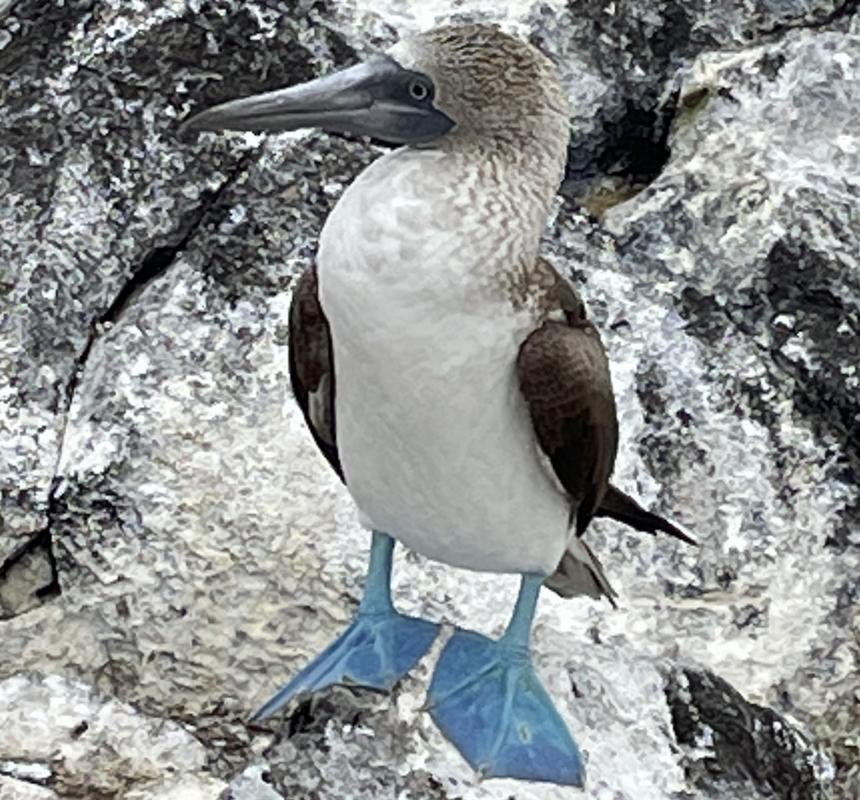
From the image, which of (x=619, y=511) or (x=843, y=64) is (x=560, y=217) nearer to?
(x=843, y=64)

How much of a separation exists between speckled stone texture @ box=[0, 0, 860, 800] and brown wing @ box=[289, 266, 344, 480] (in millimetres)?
583

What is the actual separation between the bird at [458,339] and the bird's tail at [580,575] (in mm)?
201

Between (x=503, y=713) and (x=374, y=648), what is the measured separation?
0.71 ft

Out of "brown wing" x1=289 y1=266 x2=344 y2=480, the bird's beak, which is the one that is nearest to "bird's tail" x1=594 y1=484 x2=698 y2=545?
"brown wing" x1=289 y1=266 x2=344 y2=480

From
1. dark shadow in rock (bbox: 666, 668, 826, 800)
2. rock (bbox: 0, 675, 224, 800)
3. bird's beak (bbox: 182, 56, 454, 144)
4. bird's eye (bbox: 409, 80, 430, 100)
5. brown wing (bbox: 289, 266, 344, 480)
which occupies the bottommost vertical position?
rock (bbox: 0, 675, 224, 800)

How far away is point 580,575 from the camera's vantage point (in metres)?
3.11

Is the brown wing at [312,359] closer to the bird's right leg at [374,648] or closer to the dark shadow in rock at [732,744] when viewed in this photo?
the bird's right leg at [374,648]

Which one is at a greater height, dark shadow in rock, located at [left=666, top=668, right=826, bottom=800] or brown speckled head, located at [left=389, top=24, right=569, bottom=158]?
brown speckled head, located at [left=389, top=24, right=569, bottom=158]

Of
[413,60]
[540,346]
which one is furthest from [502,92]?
[540,346]

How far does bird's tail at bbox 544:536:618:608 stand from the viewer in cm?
307

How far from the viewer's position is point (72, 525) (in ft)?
11.8

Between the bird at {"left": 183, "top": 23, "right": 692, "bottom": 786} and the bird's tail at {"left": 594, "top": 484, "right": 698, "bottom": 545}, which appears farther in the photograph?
the bird's tail at {"left": 594, "top": 484, "right": 698, "bottom": 545}

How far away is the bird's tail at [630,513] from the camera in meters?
2.97

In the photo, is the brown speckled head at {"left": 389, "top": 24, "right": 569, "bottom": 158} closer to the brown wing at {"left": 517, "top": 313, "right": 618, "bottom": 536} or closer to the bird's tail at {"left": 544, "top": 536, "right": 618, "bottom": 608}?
the brown wing at {"left": 517, "top": 313, "right": 618, "bottom": 536}
